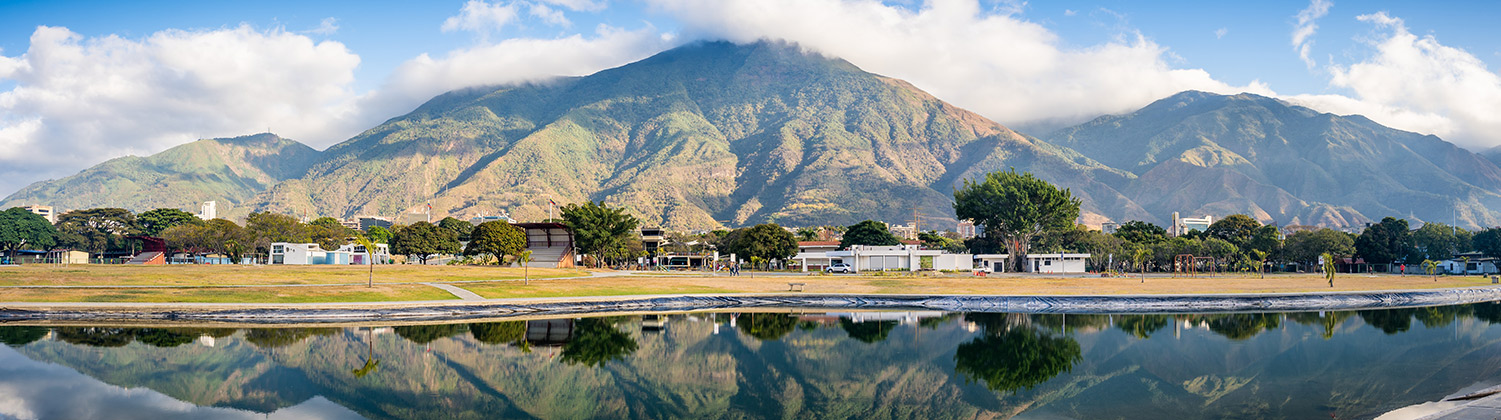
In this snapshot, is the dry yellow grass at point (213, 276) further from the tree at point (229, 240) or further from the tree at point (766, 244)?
the tree at point (766, 244)

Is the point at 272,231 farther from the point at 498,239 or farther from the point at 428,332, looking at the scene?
the point at 428,332

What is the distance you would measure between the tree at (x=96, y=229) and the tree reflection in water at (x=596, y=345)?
131775 millimetres

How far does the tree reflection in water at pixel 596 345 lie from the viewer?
26453 mm

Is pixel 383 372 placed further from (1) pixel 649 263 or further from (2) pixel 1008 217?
(1) pixel 649 263

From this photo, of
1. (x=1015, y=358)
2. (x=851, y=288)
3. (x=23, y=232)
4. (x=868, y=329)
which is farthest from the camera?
(x=23, y=232)

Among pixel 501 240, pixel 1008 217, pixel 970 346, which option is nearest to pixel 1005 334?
pixel 970 346

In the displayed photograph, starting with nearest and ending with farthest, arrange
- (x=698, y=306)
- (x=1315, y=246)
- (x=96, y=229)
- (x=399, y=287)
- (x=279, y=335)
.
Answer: (x=279, y=335), (x=399, y=287), (x=698, y=306), (x=1315, y=246), (x=96, y=229)

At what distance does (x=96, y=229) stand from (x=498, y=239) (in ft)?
333

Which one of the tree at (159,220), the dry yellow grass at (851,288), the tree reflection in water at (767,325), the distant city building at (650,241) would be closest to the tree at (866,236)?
the distant city building at (650,241)

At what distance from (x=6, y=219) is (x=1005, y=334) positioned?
138 m

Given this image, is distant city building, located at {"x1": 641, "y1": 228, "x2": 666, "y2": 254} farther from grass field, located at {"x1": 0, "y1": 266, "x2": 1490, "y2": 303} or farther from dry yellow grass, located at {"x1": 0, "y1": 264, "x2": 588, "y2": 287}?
dry yellow grass, located at {"x1": 0, "y1": 264, "x2": 588, "y2": 287}

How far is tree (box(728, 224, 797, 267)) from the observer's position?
332 ft

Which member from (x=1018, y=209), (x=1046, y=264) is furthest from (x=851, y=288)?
(x=1018, y=209)

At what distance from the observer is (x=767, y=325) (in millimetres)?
37531
